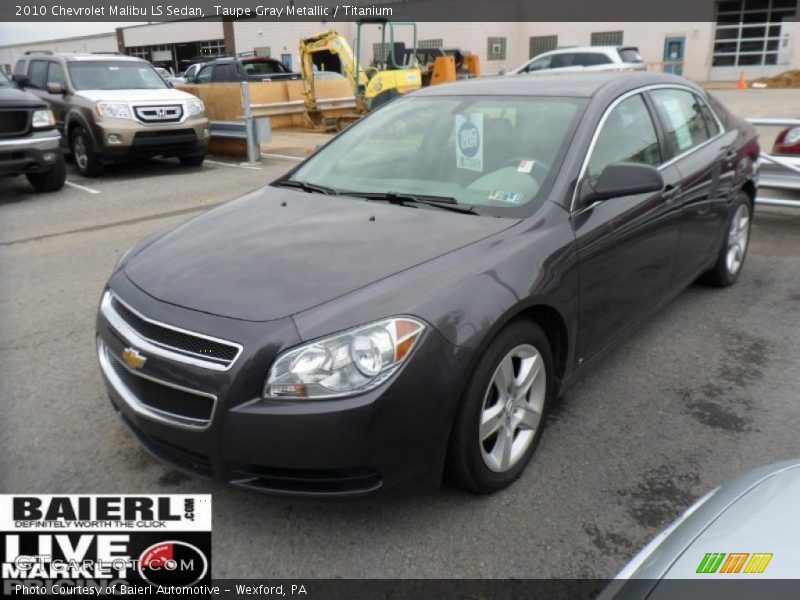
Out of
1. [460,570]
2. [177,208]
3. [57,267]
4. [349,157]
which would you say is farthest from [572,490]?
[177,208]

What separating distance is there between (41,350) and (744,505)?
159 inches

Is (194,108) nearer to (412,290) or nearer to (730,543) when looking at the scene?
(412,290)

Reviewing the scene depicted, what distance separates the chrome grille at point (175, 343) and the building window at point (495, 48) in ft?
131

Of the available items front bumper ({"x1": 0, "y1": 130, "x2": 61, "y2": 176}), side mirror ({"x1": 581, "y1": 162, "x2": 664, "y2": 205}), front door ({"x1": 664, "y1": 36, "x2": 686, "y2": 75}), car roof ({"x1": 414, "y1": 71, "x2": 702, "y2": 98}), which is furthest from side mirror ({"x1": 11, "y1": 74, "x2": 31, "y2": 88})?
front door ({"x1": 664, "y1": 36, "x2": 686, "y2": 75})

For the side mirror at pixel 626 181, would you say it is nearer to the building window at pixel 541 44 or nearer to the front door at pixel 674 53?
the front door at pixel 674 53

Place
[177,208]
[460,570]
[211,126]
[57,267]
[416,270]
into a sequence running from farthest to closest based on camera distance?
[211,126] < [177,208] < [57,267] < [416,270] < [460,570]

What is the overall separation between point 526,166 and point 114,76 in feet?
32.9

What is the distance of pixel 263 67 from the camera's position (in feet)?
59.6

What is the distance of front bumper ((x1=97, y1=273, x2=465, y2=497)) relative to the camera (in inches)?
89.6

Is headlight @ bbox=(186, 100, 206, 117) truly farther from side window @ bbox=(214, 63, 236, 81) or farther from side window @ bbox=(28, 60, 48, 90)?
side window @ bbox=(214, 63, 236, 81)

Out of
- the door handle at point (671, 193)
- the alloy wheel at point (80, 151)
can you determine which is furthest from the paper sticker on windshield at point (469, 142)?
the alloy wheel at point (80, 151)

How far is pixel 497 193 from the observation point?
3.21 m

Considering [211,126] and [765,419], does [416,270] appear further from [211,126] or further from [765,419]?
[211,126]

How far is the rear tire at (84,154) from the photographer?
34.7 feet
